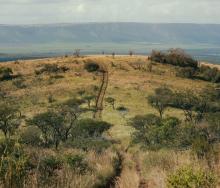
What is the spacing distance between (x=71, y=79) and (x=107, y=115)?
2657cm

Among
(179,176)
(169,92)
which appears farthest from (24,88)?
(179,176)

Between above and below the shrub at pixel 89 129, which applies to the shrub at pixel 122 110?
below

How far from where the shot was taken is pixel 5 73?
95.1 meters

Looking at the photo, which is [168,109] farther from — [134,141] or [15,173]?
[15,173]

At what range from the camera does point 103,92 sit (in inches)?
3196

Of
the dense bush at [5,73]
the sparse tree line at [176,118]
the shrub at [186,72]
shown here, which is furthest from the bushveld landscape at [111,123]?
the shrub at [186,72]

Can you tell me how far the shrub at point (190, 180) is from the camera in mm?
11008

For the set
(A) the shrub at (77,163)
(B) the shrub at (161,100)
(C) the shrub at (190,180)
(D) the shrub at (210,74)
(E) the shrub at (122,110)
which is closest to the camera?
(C) the shrub at (190,180)

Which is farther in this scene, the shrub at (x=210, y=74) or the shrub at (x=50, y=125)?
the shrub at (x=210, y=74)

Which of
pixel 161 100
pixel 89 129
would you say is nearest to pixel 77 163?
pixel 89 129

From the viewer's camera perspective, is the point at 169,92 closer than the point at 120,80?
Yes

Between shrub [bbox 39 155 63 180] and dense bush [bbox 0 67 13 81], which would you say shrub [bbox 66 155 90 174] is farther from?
dense bush [bbox 0 67 13 81]

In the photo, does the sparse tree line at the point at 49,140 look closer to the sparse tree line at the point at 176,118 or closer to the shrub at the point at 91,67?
the sparse tree line at the point at 176,118

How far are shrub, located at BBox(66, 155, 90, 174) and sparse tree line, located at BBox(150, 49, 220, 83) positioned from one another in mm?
80949
